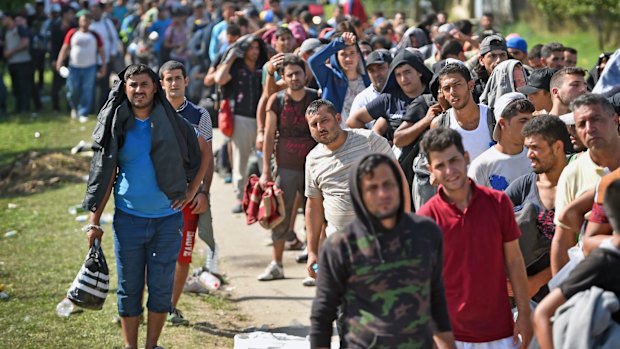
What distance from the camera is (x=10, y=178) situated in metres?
17.5

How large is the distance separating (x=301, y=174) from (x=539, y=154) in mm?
4743

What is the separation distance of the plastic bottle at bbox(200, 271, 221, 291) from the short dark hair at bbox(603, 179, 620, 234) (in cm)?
611

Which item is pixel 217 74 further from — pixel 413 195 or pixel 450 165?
pixel 450 165

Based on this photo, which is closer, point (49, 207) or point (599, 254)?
point (599, 254)

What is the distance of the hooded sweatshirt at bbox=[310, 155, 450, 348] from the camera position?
17.0ft

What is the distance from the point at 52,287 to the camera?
422 inches

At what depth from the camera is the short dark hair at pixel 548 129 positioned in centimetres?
648

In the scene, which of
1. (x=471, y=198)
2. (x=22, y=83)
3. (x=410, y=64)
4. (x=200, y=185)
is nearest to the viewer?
(x=471, y=198)

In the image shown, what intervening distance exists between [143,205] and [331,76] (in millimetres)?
4062

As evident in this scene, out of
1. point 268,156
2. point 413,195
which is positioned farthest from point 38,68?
point 413,195

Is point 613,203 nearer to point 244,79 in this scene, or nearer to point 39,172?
point 244,79

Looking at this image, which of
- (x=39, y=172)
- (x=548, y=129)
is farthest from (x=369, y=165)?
(x=39, y=172)

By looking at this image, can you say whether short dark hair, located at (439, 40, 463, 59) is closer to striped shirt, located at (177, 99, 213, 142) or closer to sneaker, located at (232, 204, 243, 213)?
striped shirt, located at (177, 99, 213, 142)

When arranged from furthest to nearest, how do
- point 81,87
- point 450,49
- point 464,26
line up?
point 81,87 < point 464,26 < point 450,49
